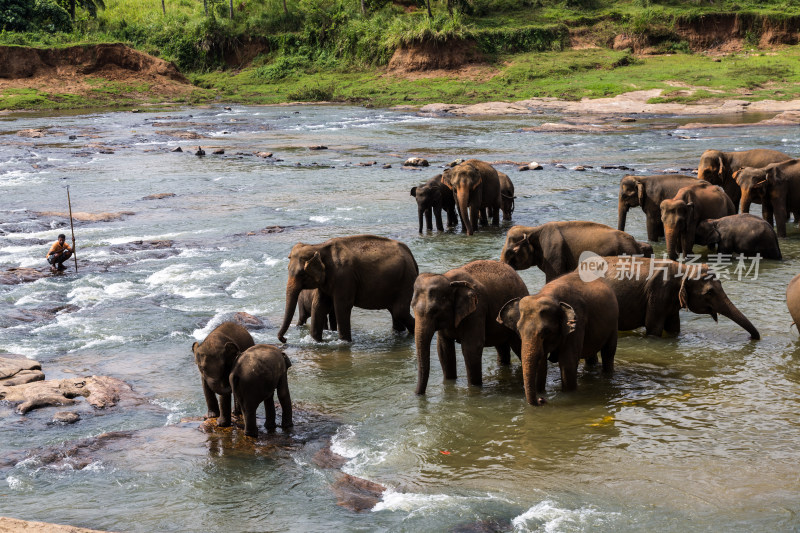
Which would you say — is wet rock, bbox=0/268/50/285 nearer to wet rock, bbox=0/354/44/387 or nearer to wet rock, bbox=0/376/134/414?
wet rock, bbox=0/354/44/387

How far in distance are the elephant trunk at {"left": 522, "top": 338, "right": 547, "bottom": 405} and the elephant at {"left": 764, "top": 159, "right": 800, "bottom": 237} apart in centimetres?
938

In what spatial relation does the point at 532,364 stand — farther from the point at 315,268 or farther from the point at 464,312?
the point at 315,268

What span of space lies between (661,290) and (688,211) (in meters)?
4.18

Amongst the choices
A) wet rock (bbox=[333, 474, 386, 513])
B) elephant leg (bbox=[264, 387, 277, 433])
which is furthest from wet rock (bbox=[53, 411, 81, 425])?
wet rock (bbox=[333, 474, 386, 513])

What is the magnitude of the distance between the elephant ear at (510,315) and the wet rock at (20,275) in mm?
9520

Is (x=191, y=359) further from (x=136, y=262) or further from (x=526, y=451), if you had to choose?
(x=136, y=262)

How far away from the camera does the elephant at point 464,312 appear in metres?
8.83

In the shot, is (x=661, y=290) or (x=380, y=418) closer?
(x=380, y=418)

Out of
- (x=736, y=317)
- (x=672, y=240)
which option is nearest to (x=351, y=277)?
(x=736, y=317)

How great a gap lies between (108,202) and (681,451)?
19.2m

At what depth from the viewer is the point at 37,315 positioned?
42.9 feet

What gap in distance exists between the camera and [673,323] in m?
11.2

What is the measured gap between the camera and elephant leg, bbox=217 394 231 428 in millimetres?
8469

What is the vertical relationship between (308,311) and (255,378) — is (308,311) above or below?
below
